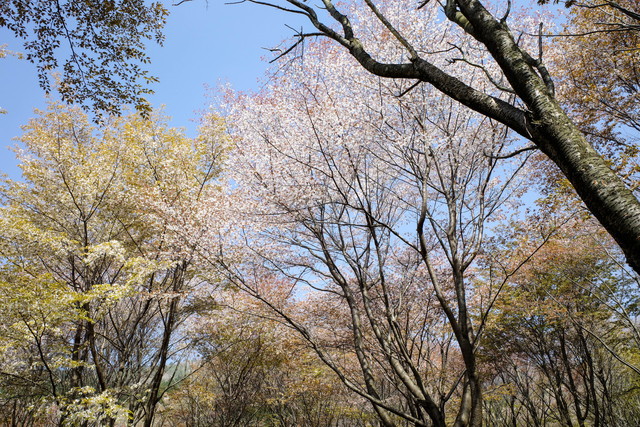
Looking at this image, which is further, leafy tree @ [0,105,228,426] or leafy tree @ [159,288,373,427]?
leafy tree @ [159,288,373,427]

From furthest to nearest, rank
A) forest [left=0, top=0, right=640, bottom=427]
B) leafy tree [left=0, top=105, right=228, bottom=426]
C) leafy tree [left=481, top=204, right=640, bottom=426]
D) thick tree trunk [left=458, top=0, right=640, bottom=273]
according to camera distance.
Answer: leafy tree [left=481, top=204, right=640, bottom=426]
leafy tree [left=0, top=105, right=228, bottom=426]
forest [left=0, top=0, right=640, bottom=427]
thick tree trunk [left=458, top=0, right=640, bottom=273]

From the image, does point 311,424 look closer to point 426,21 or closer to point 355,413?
point 355,413

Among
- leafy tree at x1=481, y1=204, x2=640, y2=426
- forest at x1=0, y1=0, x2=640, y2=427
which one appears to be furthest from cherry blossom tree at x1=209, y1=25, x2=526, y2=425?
leafy tree at x1=481, y1=204, x2=640, y2=426

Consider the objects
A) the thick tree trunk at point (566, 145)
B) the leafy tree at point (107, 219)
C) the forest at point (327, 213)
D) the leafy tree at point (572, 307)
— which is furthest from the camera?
the leafy tree at point (572, 307)

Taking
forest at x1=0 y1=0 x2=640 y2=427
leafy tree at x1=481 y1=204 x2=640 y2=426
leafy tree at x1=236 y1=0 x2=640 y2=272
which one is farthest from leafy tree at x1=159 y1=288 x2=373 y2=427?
leafy tree at x1=236 y1=0 x2=640 y2=272

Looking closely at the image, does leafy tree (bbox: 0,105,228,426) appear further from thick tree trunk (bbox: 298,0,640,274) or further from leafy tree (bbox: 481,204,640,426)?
leafy tree (bbox: 481,204,640,426)

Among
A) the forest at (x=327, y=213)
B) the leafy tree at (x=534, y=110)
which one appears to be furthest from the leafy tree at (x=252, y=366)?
the leafy tree at (x=534, y=110)

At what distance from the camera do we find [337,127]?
6.88 m

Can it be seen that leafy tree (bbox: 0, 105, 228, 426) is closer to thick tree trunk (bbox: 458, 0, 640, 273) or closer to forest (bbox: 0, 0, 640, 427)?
forest (bbox: 0, 0, 640, 427)

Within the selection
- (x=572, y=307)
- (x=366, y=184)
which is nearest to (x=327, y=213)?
(x=366, y=184)

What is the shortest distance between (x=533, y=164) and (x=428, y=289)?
4.33 m

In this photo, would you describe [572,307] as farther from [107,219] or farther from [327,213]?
[107,219]

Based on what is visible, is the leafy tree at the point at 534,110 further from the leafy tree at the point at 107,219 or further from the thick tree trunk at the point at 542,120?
the leafy tree at the point at 107,219

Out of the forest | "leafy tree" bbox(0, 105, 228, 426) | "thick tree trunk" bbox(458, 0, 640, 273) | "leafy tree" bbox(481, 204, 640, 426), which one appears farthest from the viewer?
"leafy tree" bbox(481, 204, 640, 426)
